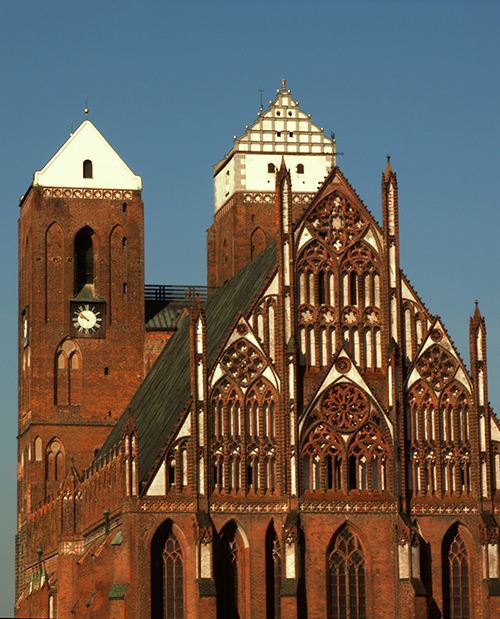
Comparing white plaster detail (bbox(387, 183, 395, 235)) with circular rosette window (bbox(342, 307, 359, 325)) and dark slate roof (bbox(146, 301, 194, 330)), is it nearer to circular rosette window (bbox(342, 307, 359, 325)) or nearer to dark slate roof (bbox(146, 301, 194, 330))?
circular rosette window (bbox(342, 307, 359, 325))

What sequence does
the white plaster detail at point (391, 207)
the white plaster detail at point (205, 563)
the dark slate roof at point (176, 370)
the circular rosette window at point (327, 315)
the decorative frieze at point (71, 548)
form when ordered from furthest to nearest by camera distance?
the decorative frieze at point (71, 548) → the white plaster detail at point (391, 207) → the dark slate roof at point (176, 370) → the circular rosette window at point (327, 315) → the white plaster detail at point (205, 563)

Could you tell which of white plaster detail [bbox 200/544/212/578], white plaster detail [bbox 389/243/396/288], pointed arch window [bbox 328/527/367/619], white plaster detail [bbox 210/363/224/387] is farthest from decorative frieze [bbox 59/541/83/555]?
white plaster detail [bbox 389/243/396/288]

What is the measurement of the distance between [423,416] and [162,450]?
418 inches

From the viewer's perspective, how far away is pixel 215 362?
6331cm

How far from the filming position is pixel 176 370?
73.0 meters

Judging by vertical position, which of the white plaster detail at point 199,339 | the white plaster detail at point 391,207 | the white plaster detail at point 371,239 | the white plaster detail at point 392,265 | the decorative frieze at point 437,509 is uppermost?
the white plaster detail at point 391,207

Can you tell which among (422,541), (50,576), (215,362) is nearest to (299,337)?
(215,362)

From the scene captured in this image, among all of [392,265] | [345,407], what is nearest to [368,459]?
[345,407]

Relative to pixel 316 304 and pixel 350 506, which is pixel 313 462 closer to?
pixel 350 506

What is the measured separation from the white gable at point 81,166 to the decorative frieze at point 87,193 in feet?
0.71

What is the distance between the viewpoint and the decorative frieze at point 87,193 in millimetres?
85188

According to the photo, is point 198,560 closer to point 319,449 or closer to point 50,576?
point 319,449

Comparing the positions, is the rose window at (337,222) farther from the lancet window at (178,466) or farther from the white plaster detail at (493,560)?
the white plaster detail at (493,560)

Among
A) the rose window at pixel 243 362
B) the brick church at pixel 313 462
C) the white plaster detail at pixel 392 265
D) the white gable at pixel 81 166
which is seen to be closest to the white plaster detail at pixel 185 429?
the brick church at pixel 313 462
